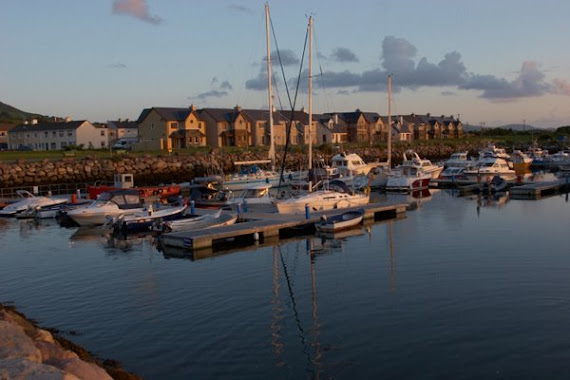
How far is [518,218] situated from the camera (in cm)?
3456

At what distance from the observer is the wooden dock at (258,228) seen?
2606 centimetres

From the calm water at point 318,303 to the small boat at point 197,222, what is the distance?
1294 millimetres

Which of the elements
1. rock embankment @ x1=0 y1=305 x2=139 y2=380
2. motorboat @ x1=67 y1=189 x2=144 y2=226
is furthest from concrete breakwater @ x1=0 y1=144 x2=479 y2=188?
rock embankment @ x1=0 y1=305 x2=139 y2=380

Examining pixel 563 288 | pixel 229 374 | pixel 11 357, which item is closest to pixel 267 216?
pixel 563 288

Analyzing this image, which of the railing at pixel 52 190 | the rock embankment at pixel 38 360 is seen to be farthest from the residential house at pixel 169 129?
the rock embankment at pixel 38 360

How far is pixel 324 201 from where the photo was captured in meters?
34.7

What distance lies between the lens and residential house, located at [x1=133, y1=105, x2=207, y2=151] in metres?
90.8

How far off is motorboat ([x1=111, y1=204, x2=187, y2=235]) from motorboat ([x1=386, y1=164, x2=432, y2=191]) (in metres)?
23.5

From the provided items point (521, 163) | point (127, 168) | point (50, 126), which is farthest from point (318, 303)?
point (50, 126)

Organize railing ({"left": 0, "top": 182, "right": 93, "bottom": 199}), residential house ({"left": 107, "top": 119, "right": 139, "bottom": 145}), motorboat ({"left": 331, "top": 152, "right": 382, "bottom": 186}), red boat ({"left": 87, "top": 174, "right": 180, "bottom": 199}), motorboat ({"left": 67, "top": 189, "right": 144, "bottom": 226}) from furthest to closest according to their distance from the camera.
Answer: residential house ({"left": 107, "top": 119, "right": 139, "bottom": 145}) < motorboat ({"left": 331, "top": 152, "right": 382, "bottom": 186}) < railing ({"left": 0, "top": 182, "right": 93, "bottom": 199}) < red boat ({"left": 87, "top": 174, "right": 180, "bottom": 199}) < motorboat ({"left": 67, "top": 189, "right": 144, "bottom": 226})

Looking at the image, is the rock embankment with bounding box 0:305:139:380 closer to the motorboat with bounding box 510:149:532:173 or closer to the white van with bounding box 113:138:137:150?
the motorboat with bounding box 510:149:532:173

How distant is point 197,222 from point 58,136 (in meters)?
78.6

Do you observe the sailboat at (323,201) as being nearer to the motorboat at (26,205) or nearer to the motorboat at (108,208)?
the motorboat at (108,208)

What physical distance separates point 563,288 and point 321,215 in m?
14.5
